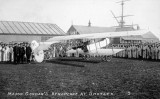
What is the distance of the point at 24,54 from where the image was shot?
1909 cm

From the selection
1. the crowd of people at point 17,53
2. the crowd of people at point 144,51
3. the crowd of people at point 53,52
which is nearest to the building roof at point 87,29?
the crowd of people at point 53,52

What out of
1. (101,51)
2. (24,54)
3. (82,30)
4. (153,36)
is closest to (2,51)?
Result: (24,54)

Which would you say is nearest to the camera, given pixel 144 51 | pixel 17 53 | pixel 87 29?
pixel 17 53

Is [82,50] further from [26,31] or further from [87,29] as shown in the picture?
[87,29]

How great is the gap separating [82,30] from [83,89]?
54.7 m

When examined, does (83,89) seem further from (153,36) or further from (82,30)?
(153,36)

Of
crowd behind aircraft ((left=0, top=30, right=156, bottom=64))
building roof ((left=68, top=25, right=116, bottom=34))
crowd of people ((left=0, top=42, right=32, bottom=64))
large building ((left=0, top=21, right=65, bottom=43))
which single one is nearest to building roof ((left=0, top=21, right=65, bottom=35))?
large building ((left=0, top=21, right=65, bottom=43))

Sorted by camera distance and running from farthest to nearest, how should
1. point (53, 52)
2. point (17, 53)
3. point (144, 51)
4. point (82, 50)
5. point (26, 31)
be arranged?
point (26, 31) → point (53, 52) → point (144, 51) → point (82, 50) → point (17, 53)

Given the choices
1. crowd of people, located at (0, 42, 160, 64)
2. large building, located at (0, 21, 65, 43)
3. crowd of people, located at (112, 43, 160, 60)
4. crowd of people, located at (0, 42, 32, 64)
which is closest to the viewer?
crowd of people, located at (0, 42, 32, 64)

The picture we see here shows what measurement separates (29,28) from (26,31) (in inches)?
76.1

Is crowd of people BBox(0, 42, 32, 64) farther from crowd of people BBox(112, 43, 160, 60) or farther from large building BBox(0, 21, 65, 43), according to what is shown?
large building BBox(0, 21, 65, 43)

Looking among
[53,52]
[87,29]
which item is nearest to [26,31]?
[53,52]

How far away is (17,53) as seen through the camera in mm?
18734

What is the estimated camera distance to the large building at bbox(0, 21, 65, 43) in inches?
1489
